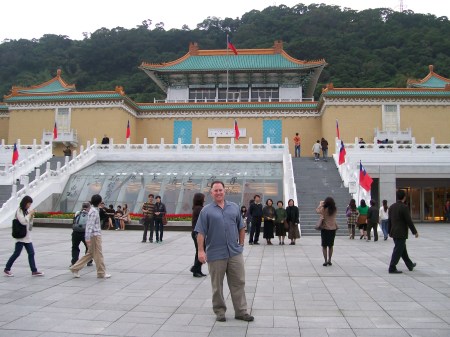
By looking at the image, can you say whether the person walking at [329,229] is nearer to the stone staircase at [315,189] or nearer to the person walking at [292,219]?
the person walking at [292,219]

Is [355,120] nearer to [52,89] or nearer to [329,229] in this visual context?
[329,229]

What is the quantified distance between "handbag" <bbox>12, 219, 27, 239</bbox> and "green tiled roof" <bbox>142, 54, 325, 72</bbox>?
29.2m

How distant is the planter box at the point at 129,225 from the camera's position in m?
17.6

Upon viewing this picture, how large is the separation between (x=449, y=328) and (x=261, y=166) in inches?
788

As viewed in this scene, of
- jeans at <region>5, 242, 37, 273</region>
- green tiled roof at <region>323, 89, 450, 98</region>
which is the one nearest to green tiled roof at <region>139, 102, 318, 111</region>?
green tiled roof at <region>323, 89, 450, 98</region>

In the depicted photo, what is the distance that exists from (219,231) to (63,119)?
102 ft

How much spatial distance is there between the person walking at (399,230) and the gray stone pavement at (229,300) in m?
0.26

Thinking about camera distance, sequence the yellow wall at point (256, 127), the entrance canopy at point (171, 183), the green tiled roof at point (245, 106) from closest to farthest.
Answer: the entrance canopy at point (171, 183) < the green tiled roof at point (245, 106) < the yellow wall at point (256, 127)

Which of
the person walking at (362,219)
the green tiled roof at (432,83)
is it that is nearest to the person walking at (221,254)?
the person walking at (362,219)

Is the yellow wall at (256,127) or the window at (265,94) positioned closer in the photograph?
the yellow wall at (256,127)

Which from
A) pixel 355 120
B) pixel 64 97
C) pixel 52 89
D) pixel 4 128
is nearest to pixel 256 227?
pixel 355 120

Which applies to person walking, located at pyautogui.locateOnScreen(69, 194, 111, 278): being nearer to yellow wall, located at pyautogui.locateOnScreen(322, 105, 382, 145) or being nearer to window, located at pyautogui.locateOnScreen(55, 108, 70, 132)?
yellow wall, located at pyautogui.locateOnScreen(322, 105, 382, 145)

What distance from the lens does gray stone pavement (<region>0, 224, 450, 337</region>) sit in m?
4.88

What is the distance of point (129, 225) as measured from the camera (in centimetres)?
1812
